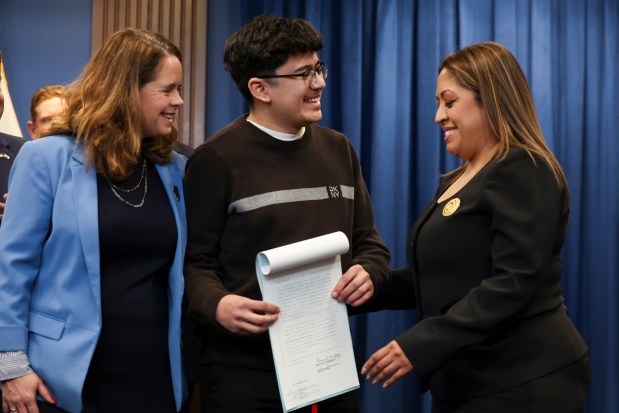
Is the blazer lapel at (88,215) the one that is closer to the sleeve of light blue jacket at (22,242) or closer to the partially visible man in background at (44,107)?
the sleeve of light blue jacket at (22,242)

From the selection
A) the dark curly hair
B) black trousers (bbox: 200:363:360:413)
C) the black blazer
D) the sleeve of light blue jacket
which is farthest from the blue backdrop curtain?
the sleeve of light blue jacket

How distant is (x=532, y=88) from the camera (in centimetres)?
454

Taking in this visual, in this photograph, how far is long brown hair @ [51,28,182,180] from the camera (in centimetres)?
225

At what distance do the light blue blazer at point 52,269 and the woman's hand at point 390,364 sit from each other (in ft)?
2.64

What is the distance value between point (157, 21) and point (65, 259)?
281 centimetres

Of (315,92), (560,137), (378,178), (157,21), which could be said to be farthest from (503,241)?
(157,21)

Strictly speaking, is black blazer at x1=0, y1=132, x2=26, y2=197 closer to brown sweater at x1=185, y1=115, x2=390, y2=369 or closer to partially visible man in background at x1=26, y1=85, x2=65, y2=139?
partially visible man in background at x1=26, y1=85, x2=65, y2=139

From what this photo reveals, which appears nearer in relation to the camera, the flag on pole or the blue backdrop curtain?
the flag on pole

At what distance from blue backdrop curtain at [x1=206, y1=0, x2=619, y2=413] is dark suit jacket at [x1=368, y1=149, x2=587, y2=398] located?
2.42 metres

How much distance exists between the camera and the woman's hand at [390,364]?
2.03 meters

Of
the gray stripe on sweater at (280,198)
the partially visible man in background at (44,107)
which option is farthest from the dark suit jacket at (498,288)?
the partially visible man in background at (44,107)

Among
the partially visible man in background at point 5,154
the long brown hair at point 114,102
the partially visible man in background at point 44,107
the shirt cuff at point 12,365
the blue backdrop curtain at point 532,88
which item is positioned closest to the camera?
the shirt cuff at point 12,365

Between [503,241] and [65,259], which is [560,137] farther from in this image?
[65,259]

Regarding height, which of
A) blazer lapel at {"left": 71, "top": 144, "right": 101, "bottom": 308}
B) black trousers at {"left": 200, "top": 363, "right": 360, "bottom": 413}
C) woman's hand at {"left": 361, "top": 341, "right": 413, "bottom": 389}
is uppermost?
blazer lapel at {"left": 71, "top": 144, "right": 101, "bottom": 308}
